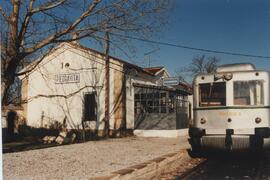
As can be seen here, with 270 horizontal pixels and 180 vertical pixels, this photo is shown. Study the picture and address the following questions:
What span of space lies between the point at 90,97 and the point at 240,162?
509 inches

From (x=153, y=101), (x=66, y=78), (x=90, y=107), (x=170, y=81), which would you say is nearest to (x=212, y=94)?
(x=153, y=101)

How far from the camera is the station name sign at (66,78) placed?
72.9 feet

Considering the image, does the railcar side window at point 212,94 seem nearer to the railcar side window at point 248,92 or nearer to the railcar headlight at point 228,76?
the railcar headlight at point 228,76

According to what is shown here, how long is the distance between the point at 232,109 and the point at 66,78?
1486 centimetres

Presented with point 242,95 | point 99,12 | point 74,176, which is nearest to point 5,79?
point 99,12

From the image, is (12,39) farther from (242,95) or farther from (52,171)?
(242,95)

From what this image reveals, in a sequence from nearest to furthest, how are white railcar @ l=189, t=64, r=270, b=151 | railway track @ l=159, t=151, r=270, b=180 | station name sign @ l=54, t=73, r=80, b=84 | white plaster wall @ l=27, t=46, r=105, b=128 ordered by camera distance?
railway track @ l=159, t=151, r=270, b=180, white railcar @ l=189, t=64, r=270, b=151, white plaster wall @ l=27, t=46, r=105, b=128, station name sign @ l=54, t=73, r=80, b=84

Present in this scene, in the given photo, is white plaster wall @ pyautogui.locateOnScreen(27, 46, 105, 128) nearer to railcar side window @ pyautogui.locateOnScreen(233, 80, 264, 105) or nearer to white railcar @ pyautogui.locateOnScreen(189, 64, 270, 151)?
white railcar @ pyautogui.locateOnScreen(189, 64, 270, 151)

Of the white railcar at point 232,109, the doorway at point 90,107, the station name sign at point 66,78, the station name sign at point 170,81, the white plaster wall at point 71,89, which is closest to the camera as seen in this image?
the white railcar at point 232,109

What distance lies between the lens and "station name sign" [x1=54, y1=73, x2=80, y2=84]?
22234 millimetres

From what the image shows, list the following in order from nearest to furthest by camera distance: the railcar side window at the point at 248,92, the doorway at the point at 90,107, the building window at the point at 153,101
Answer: the railcar side window at the point at 248,92 → the building window at the point at 153,101 → the doorway at the point at 90,107

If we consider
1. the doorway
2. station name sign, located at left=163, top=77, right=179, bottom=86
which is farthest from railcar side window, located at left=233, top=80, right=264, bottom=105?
station name sign, located at left=163, top=77, right=179, bottom=86

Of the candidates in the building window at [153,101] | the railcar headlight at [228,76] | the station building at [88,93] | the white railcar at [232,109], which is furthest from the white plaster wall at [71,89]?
the railcar headlight at [228,76]

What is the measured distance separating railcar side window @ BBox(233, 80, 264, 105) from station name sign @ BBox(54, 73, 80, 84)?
1382 centimetres
